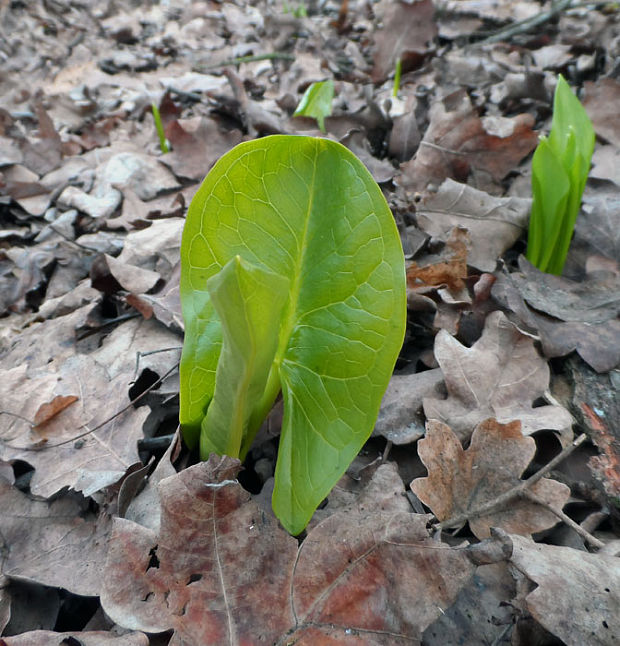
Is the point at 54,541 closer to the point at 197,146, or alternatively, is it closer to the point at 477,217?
the point at 477,217

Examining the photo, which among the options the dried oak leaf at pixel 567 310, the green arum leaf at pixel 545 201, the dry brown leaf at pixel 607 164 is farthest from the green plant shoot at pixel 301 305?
the dry brown leaf at pixel 607 164

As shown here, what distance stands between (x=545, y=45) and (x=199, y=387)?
345 cm

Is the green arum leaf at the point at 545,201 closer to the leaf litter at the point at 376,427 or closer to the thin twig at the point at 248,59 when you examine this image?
the leaf litter at the point at 376,427

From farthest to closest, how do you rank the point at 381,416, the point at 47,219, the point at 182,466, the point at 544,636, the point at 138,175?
the point at 138,175 < the point at 47,219 < the point at 381,416 < the point at 182,466 < the point at 544,636

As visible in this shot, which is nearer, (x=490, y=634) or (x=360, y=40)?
(x=490, y=634)

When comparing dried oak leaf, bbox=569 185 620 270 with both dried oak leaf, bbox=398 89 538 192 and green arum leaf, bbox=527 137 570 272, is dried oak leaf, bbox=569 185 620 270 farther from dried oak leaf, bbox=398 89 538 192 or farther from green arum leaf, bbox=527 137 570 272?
dried oak leaf, bbox=398 89 538 192

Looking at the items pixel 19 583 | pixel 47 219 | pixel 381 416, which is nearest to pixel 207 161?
pixel 47 219

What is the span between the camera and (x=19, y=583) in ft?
3.21

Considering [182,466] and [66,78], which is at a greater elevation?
[182,466]

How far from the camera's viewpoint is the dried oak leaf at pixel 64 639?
84cm

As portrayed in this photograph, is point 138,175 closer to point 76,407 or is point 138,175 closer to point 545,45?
point 76,407

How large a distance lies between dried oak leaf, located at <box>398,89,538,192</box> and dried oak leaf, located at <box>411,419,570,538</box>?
1.24m

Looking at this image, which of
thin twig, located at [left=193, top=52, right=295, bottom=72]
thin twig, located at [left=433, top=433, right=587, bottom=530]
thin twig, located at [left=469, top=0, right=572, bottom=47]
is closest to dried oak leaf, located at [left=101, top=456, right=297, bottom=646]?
thin twig, located at [left=433, top=433, right=587, bottom=530]

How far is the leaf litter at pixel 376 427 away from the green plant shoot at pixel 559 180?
86 millimetres
